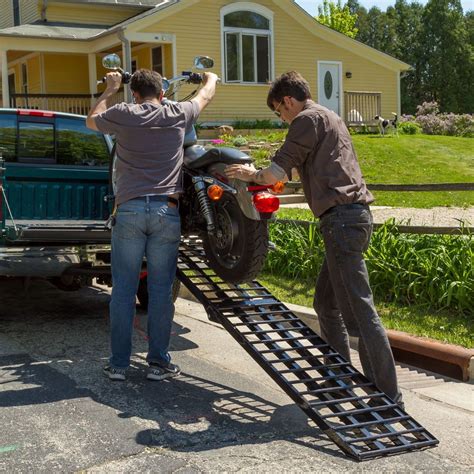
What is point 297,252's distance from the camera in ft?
28.1

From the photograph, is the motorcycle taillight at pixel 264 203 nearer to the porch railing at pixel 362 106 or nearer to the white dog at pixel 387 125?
the white dog at pixel 387 125

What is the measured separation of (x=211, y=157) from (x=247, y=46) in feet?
70.1

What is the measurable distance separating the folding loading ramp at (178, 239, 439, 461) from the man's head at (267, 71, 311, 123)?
1.39m

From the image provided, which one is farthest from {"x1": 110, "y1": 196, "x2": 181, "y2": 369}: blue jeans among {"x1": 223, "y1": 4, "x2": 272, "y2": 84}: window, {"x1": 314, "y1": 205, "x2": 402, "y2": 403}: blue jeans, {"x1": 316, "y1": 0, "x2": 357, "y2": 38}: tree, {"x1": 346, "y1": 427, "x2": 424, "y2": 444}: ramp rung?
{"x1": 316, "y1": 0, "x2": 357, "y2": 38}: tree

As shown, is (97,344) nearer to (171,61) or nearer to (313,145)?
(313,145)

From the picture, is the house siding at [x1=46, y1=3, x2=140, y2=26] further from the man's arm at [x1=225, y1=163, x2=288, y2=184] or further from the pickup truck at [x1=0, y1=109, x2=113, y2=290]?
the man's arm at [x1=225, y1=163, x2=288, y2=184]

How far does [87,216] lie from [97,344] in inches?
65.6

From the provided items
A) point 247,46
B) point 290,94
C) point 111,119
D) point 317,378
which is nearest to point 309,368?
point 317,378

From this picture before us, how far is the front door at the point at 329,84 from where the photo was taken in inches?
1107

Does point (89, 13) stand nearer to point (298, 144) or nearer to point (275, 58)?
point (275, 58)

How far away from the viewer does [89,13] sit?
2742 centimetres

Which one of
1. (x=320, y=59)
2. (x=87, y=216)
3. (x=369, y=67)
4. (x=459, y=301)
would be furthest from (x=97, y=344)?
(x=369, y=67)

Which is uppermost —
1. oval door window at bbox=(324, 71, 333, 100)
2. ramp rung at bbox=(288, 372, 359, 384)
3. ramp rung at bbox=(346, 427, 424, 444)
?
oval door window at bbox=(324, 71, 333, 100)

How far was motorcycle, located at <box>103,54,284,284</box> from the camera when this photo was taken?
5.27m
